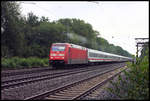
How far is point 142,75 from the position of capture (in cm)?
656

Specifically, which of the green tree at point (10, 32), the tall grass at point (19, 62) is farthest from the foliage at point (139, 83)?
the green tree at point (10, 32)

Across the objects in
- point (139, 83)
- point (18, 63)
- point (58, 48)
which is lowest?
point (18, 63)

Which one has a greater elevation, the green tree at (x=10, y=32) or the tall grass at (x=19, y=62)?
the green tree at (x=10, y=32)

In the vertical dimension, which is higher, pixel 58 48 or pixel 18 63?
pixel 58 48

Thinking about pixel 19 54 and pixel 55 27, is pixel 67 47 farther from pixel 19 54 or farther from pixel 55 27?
pixel 55 27

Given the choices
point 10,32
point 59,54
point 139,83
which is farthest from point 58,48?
point 139,83

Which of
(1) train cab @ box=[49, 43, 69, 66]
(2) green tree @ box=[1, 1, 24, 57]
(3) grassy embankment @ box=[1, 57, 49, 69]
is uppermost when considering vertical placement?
(2) green tree @ box=[1, 1, 24, 57]

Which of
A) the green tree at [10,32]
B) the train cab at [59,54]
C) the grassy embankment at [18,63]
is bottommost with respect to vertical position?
the grassy embankment at [18,63]

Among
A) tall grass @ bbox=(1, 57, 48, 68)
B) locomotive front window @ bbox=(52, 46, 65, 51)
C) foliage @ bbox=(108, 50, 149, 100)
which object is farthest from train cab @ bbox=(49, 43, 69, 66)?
foliage @ bbox=(108, 50, 149, 100)

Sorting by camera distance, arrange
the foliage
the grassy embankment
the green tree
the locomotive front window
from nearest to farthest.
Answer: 1. the foliage
2. the locomotive front window
3. the grassy embankment
4. the green tree

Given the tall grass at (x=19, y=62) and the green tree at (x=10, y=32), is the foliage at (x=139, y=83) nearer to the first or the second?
the tall grass at (x=19, y=62)

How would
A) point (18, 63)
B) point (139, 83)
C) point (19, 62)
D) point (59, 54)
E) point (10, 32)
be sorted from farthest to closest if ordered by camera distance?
point (10, 32)
point (19, 62)
point (18, 63)
point (59, 54)
point (139, 83)

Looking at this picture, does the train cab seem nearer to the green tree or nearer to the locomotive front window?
the locomotive front window

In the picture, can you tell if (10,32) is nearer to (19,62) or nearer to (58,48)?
(19,62)
